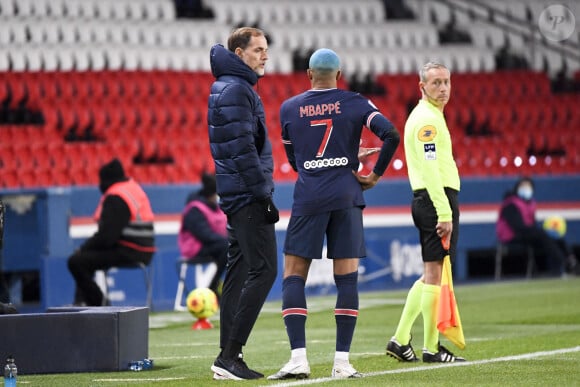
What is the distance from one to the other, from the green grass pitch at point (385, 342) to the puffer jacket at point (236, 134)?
3.88ft

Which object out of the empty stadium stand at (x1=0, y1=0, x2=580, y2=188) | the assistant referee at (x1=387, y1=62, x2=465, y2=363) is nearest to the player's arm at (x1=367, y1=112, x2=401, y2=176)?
the assistant referee at (x1=387, y1=62, x2=465, y2=363)

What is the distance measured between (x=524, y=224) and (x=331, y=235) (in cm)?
1318

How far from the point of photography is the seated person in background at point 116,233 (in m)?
13.9

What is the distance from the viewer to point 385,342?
35.1ft

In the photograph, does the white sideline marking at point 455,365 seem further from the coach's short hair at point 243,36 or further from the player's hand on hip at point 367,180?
the coach's short hair at point 243,36

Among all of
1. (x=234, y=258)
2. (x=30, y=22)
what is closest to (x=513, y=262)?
(x=30, y=22)

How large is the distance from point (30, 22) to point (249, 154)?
13420 millimetres

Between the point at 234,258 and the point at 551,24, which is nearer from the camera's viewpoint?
the point at 234,258

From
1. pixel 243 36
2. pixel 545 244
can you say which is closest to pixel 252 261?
pixel 243 36

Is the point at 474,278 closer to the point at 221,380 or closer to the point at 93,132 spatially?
the point at 93,132

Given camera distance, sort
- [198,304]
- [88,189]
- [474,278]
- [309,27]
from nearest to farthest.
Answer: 1. [198,304]
2. [88,189]
3. [474,278]
4. [309,27]

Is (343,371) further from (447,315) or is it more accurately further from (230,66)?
(230,66)

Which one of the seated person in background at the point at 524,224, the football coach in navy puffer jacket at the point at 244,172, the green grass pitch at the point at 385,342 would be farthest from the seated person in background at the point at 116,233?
the seated person in background at the point at 524,224

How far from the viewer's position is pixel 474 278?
2130 centimetres
